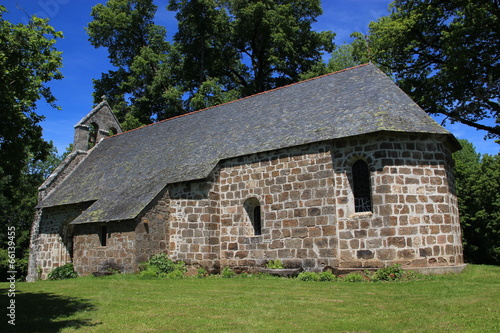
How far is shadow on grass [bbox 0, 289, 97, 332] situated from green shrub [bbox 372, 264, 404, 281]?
8.22 m

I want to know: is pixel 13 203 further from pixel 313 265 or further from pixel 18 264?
pixel 18 264

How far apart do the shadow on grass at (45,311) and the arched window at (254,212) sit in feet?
24.2

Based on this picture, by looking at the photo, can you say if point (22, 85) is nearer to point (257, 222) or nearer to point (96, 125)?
point (257, 222)

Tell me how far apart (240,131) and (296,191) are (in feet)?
15.9

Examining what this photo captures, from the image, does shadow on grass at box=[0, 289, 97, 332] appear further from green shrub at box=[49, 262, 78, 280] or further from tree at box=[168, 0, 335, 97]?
tree at box=[168, 0, 335, 97]

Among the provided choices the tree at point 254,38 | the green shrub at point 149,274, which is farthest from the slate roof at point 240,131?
the tree at point 254,38

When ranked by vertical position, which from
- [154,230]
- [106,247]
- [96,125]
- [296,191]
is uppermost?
[96,125]

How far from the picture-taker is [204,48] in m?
37.3

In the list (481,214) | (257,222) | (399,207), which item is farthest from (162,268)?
(481,214)

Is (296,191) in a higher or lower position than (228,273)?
higher

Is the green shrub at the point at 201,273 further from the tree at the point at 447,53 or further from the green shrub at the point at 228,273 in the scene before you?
the tree at the point at 447,53

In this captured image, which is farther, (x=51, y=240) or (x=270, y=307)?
(x=51, y=240)

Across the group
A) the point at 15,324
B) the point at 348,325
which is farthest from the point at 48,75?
the point at 348,325

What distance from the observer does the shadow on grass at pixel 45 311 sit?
7.56 meters
